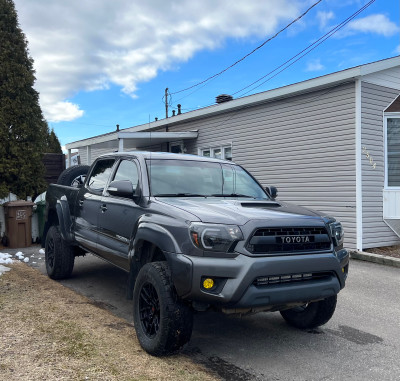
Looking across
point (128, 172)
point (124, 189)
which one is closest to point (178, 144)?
point (128, 172)

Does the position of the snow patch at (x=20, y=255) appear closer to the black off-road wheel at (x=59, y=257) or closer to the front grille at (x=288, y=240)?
the black off-road wheel at (x=59, y=257)

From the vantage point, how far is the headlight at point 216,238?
3.27m

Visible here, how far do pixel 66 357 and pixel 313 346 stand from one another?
2339 millimetres

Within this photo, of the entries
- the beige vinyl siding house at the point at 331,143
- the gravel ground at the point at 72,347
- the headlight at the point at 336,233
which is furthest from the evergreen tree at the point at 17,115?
the headlight at the point at 336,233

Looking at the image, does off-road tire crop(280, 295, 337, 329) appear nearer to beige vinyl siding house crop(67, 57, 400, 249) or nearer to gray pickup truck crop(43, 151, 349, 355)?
gray pickup truck crop(43, 151, 349, 355)

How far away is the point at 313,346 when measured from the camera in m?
4.06

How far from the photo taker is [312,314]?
14.4 feet

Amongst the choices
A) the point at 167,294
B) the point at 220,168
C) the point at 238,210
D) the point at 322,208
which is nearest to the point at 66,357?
the point at 167,294

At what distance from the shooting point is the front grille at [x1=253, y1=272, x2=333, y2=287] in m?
3.29

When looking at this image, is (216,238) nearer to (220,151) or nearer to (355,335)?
(355,335)

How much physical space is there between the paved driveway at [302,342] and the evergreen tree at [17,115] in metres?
4.89

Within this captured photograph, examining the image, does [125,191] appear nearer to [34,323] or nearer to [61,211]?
[34,323]

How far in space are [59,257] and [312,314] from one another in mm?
3860

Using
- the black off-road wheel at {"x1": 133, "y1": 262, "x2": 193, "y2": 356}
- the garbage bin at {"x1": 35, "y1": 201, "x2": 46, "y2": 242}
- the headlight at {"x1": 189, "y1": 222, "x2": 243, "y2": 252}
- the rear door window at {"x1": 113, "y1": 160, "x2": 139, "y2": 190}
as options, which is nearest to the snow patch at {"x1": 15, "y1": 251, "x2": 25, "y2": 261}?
the garbage bin at {"x1": 35, "y1": 201, "x2": 46, "y2": 242}
